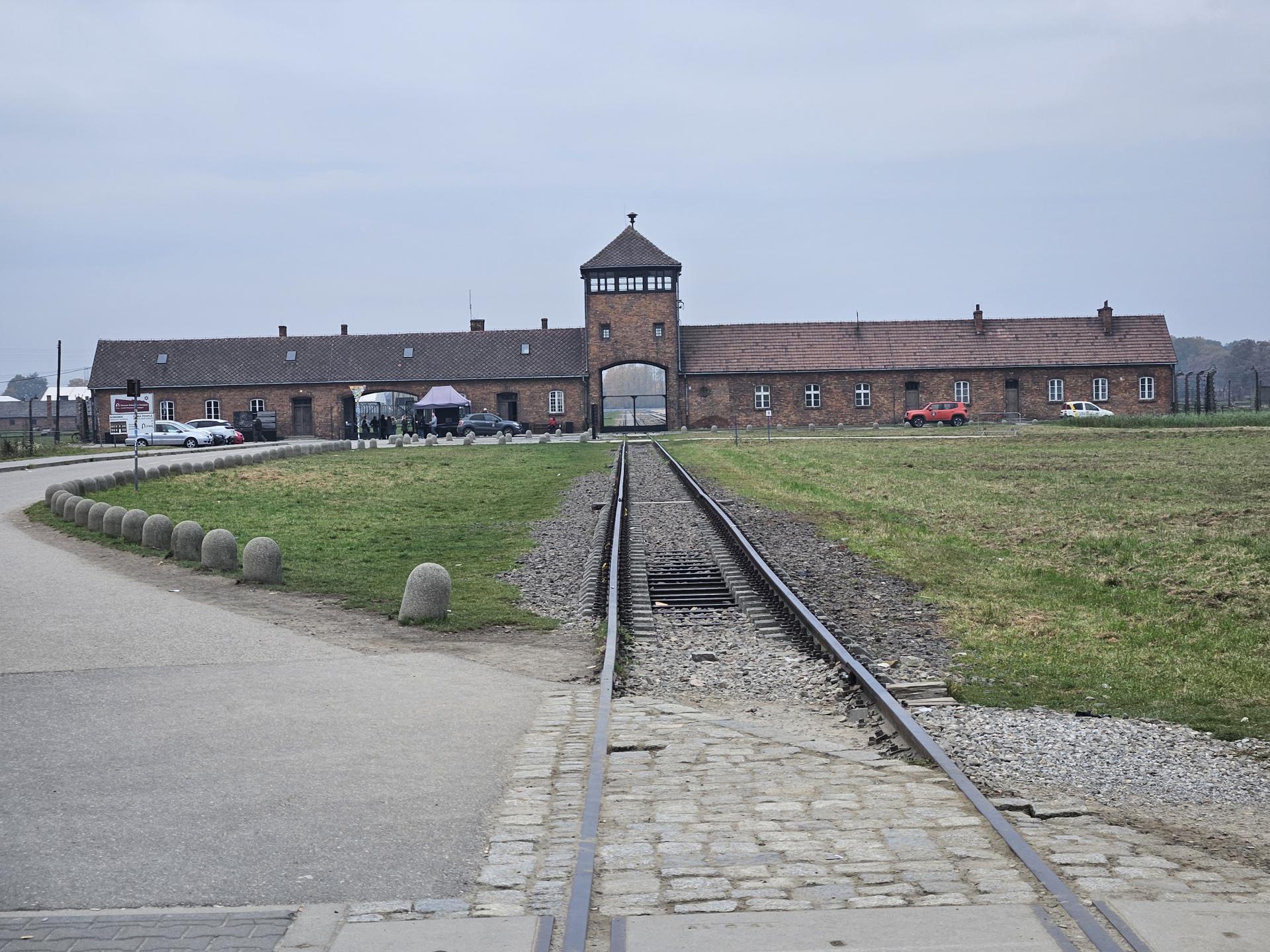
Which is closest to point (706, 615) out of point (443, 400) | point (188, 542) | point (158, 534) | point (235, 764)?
point (235, 764)

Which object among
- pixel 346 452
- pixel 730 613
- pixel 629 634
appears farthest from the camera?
pixel 346 452

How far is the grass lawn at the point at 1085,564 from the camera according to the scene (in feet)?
28.4

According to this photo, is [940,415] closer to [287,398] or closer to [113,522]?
[287,398]

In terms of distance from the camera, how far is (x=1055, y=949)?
172 inches

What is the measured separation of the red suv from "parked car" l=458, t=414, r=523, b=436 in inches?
843

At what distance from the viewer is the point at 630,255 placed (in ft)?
229

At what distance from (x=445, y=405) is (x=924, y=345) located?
27.0m

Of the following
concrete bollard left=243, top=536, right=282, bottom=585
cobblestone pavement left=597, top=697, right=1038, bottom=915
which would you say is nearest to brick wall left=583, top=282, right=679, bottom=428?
concrete bollard left=243, top=536, right=282, bottom=585

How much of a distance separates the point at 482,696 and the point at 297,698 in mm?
1219

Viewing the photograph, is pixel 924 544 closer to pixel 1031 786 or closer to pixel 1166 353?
pixel 1031 786

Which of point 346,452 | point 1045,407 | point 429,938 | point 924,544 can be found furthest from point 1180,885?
point 1045,407

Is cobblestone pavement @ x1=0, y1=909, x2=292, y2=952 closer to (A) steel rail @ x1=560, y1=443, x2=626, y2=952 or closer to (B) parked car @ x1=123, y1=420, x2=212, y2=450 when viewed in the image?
(A) steel rail @ x1=560, y1=443, x2=626, y2=952

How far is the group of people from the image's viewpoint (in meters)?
70.1

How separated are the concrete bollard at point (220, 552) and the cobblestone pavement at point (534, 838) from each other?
8.45 m
